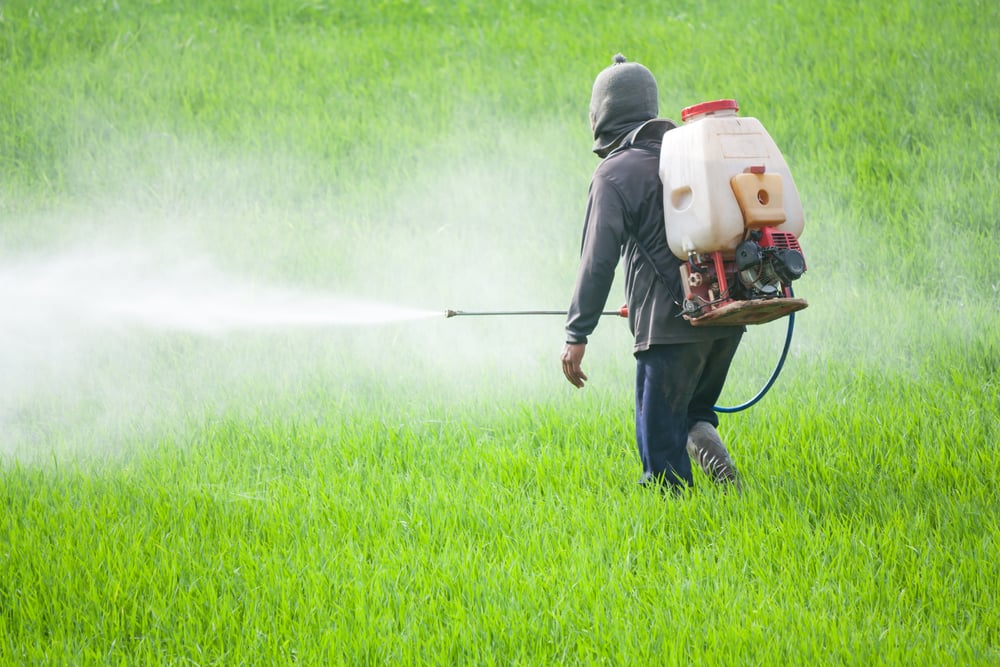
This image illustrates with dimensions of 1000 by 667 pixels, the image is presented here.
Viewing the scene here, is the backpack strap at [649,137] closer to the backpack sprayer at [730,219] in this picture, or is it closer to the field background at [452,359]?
the backpack sprayer at [730,219]

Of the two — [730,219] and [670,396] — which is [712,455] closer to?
[670,396]

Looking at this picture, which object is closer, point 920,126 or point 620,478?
point 620,478

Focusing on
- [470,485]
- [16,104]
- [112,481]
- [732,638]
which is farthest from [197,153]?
[732,638]

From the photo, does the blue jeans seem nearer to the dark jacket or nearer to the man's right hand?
the dark jacket

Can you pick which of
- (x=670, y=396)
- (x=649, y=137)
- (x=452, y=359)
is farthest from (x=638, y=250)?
(x=452, y=359)

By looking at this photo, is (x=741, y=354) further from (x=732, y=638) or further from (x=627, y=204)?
(x=732, y=638)

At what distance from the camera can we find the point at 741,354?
243 inches

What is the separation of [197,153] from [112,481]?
5.29 meters

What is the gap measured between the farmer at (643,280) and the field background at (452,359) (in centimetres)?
33

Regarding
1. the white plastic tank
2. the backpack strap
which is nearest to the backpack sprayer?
the white plastic tank

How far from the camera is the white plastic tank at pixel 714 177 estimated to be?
3.53m

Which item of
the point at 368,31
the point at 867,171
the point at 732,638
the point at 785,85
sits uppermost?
the point at 368,31

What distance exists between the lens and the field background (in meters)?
3.43

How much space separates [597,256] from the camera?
3.93m
